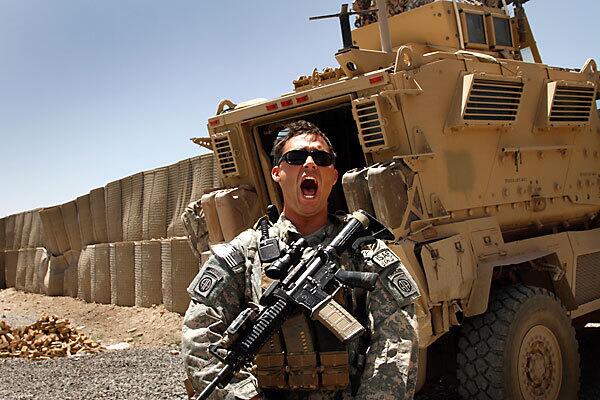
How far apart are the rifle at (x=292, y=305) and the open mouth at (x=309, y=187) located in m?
0.17

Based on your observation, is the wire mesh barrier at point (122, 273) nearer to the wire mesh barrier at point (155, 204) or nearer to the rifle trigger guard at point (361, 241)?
the wire mesh barrier at point (155, 204)

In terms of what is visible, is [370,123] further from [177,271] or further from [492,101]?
[177,271]

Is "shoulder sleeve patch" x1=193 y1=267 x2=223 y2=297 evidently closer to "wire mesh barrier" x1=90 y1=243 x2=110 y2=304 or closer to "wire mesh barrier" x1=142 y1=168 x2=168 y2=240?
"wire mesh barrier" x1=142 y1=168 x2=168 y2=240

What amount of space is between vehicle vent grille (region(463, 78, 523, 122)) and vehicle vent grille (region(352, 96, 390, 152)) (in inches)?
24.3

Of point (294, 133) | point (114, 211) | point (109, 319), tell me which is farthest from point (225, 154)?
point (114, 211)

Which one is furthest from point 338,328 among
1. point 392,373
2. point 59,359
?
point 59,359

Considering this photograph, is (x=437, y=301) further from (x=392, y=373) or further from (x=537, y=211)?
(x=392, y=373)

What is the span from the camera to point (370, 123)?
186 inches

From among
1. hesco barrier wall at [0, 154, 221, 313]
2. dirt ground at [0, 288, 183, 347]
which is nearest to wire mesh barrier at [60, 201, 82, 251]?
hesco barrier wall at [0, 154, 221, 313]

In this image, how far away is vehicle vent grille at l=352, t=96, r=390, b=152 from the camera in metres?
4.62

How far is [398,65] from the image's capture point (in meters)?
4.63

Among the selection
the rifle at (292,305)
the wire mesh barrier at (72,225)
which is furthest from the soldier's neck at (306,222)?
the wire mesh barrier at (72,225)

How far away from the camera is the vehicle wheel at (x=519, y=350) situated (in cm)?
449

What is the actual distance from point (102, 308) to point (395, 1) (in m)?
8.68
